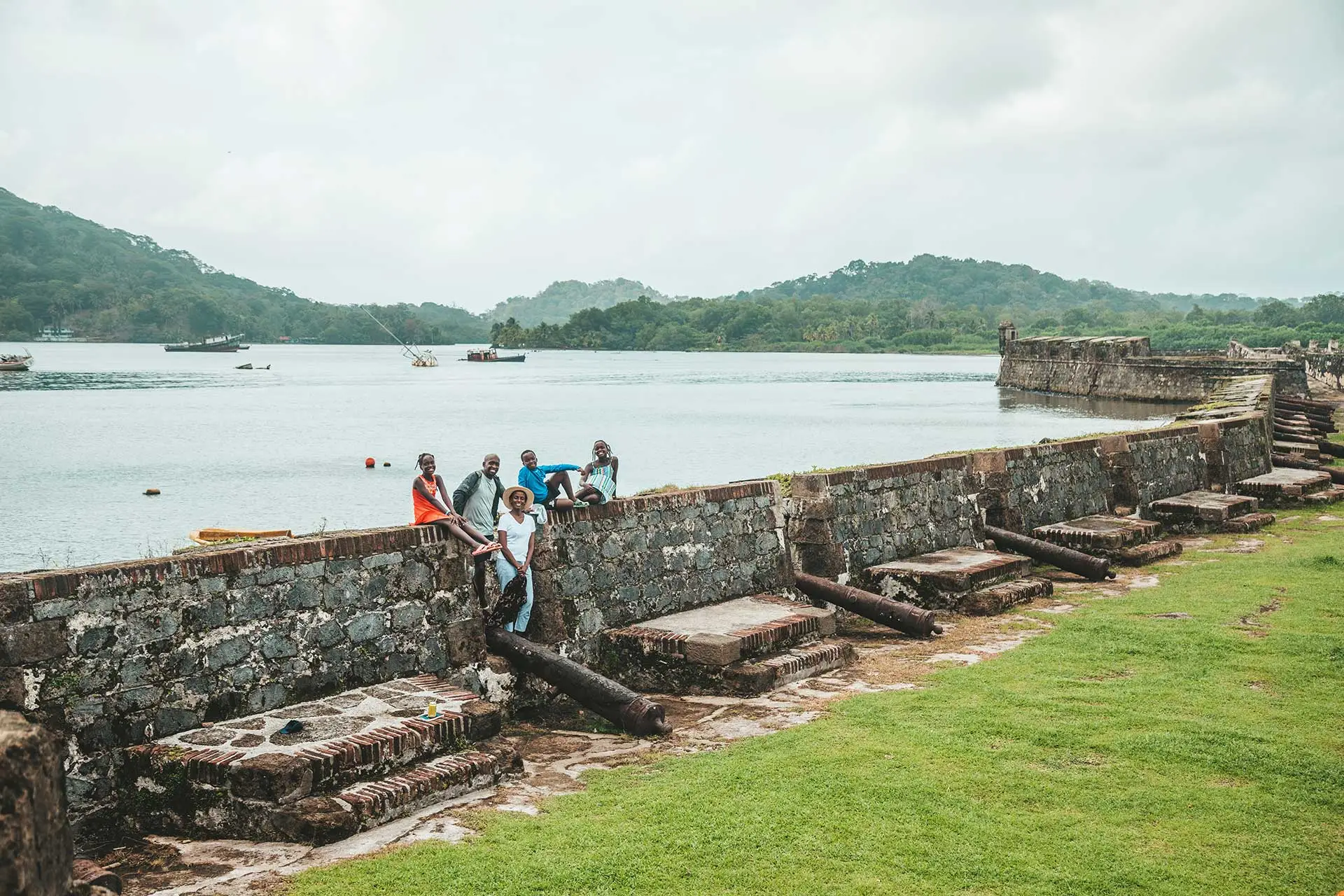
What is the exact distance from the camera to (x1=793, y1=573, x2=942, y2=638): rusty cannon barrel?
33.9ft

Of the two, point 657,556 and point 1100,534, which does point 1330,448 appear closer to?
point 1100,534

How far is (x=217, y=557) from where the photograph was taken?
675 centimetres

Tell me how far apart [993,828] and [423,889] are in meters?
2.72

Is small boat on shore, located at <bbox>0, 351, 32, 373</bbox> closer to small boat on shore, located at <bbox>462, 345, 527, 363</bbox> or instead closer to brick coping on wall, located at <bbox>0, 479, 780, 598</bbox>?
small boat on shore, located at <bbox>462, 345, 527, 363</bbox>

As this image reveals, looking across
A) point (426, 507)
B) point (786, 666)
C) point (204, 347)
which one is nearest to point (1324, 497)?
point (786, 666)

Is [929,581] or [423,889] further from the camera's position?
[929,581]

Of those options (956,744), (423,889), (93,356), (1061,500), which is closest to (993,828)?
(956,744)

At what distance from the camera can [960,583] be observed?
11344 millimetres

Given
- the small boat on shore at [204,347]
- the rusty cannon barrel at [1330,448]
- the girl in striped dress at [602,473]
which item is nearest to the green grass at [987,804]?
the girl in striped dress at [602,473]

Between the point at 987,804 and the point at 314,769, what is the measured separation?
3525 mm

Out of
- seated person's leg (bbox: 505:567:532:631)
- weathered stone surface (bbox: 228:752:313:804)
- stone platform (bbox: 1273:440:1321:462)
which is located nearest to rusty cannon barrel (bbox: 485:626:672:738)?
seated person's leg (bbox: 505:567:532:631)

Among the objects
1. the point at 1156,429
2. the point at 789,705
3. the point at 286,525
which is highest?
the point at 1156,429

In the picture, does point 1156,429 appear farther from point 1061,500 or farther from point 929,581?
point 929,581

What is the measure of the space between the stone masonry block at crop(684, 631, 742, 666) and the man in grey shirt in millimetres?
2062
